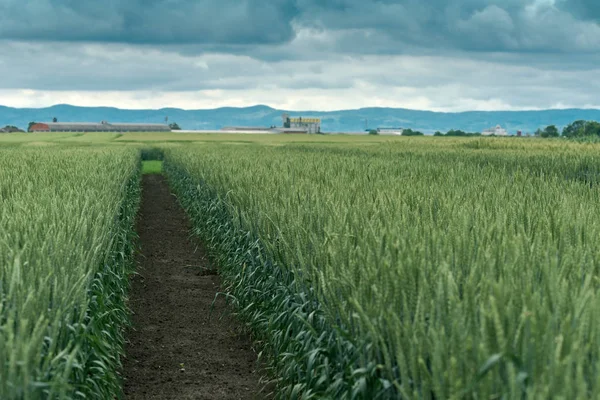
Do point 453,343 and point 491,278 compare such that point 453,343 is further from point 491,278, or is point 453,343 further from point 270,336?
point 270,336

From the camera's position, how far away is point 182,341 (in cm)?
928

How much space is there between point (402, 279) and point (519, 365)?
46.4 inches

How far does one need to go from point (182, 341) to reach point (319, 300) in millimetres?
4273

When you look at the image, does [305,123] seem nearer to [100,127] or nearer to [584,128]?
[100,127]

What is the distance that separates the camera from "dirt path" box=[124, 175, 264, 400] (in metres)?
7.71

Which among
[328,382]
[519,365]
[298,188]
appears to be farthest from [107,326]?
[519,365]

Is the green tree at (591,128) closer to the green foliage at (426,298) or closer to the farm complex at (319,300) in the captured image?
the farm complex at (319,300)

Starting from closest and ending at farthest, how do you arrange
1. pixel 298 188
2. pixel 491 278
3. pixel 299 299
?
pixel 491 278, pixel 299 299, pixel 298 188

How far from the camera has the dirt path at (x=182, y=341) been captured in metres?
7.71

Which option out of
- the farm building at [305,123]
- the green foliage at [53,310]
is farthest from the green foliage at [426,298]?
the farm building at [305,123]

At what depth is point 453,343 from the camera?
11.5ft

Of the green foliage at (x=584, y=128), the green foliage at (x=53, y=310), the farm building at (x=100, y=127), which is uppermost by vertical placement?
the green foliage at (x=53, y=310)

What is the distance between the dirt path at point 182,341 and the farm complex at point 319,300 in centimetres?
3

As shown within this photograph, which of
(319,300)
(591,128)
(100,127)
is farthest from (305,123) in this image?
(319,300)
